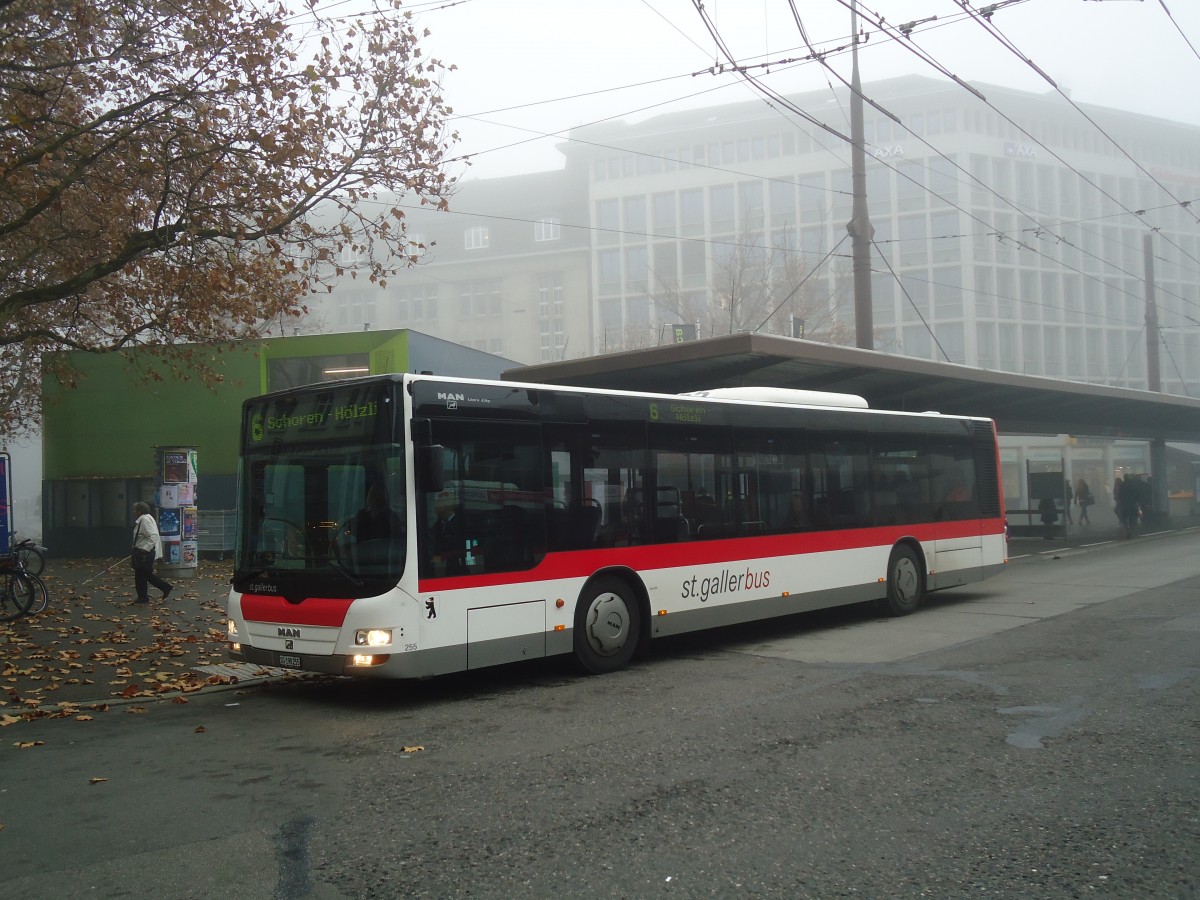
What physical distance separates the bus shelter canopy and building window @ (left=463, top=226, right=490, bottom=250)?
68.4m

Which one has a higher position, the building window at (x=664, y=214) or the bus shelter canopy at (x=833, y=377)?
the building window at (x=664, y=214)

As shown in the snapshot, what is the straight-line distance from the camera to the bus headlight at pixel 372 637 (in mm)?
8141

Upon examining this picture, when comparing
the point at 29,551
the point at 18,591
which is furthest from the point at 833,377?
the point at 29,551

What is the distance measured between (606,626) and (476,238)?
85.4 metres

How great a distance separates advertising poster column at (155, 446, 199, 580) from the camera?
22031mm

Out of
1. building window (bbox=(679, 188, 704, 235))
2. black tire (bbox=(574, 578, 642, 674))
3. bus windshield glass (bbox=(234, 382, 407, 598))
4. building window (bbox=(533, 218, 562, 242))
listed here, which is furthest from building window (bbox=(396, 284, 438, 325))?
bus windshield glass (bbox=(234, 382, 407, 598))

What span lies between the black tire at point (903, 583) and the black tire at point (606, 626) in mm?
5010

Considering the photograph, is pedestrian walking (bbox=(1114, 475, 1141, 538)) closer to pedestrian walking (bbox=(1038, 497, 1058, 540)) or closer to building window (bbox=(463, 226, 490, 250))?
pedestrian walking (bbox=(1038, 497, 1058, 540))

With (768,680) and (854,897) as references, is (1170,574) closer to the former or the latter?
(768,680)

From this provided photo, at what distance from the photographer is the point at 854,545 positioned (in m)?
13.2

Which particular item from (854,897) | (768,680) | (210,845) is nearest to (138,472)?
(768,680)

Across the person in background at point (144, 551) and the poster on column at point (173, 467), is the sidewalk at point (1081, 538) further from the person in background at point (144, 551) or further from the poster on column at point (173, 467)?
the poster on column at point (173, 467)

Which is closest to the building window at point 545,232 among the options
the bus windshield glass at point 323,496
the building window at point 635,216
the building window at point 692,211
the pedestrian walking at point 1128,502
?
the building window at point 635,216

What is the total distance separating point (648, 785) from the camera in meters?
5.82
